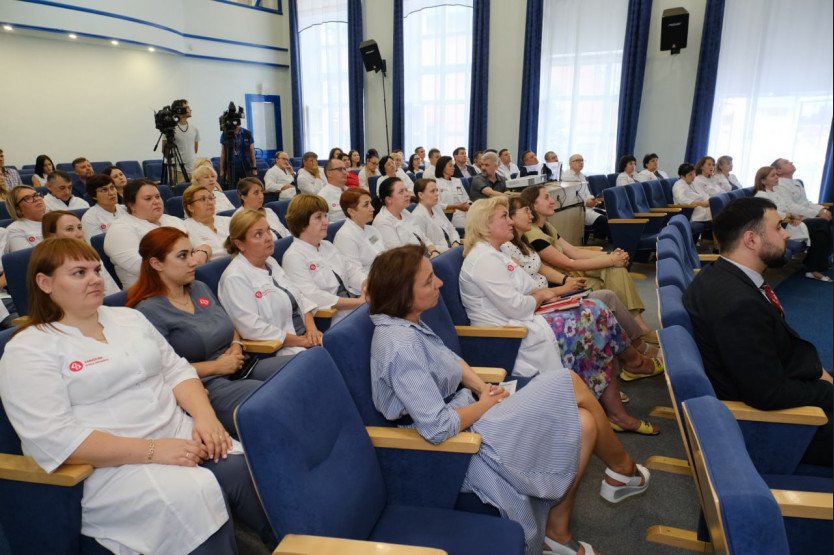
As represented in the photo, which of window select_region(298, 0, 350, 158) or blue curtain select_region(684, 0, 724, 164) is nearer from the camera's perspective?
blue curtain select_region(684, 0, 724, 164)

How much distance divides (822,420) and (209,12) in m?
10.8

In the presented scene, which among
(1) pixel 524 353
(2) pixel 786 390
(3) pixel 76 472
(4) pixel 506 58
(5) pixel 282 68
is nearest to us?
(3) pixel 76 472

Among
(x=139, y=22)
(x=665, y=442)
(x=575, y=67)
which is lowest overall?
(x=665, y=442)

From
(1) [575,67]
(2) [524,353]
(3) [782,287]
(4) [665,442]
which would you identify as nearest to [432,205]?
(2) [524,353]

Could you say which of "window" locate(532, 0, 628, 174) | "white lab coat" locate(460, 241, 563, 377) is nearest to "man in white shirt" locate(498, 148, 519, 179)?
"window" locate(532, 0, 628, 174)

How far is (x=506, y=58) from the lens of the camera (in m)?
9.22

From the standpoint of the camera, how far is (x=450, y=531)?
140cm

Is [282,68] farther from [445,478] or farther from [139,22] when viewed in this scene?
[445,478]

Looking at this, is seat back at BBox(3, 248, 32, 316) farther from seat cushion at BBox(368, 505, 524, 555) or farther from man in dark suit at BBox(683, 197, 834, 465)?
man in dark suit at BBox(683, 197, 834, 465)

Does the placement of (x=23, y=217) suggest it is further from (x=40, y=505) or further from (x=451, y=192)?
(x=451, y=192)

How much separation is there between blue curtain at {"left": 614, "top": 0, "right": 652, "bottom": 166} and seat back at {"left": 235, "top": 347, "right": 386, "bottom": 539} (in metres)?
7.98

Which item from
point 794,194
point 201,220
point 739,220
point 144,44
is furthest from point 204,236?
point 144,44

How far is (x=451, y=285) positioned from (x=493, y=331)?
1.00ft

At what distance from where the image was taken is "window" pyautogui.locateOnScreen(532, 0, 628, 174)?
839 centimetres
